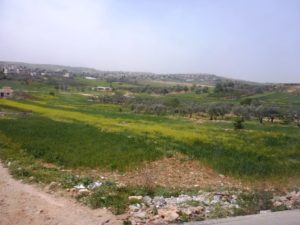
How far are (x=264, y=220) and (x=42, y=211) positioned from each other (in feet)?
19.8

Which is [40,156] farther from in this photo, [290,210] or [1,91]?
[1,91]

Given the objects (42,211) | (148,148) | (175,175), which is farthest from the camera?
(148,148)

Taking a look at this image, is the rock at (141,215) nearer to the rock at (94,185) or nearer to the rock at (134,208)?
the rock at (134,208)

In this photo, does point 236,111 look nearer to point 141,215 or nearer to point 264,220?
point 141,215

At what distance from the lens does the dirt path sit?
9578mm

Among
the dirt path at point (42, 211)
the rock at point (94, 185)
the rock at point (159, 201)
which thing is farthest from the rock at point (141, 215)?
the rock at point (94, 185)

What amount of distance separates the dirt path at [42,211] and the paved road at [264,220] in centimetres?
260

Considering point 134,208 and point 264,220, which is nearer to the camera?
point 264,220

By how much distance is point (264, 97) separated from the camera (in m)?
94.3

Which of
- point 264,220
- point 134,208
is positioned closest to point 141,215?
point 134,208

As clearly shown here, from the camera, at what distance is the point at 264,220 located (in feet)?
27.5

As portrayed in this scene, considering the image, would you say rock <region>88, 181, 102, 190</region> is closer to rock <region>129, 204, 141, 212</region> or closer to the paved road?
rock <region>129, 204, 141, 212</region>

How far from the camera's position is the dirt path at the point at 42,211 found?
→ 9.58 m

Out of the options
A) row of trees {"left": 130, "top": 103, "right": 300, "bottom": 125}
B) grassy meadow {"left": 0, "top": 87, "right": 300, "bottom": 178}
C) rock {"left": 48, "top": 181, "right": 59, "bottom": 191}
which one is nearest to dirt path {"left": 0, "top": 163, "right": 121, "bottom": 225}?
rock {"left": 48, "top": 181, "right": 59, "bottom": 191}
